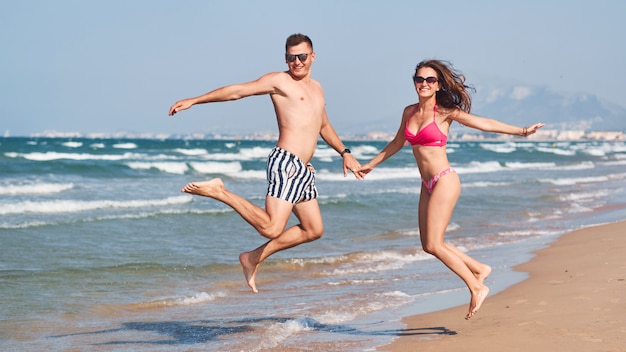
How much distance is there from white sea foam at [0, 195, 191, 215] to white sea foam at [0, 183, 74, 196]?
378cm

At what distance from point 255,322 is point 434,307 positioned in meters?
1.78

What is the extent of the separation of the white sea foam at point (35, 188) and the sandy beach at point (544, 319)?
1861cm

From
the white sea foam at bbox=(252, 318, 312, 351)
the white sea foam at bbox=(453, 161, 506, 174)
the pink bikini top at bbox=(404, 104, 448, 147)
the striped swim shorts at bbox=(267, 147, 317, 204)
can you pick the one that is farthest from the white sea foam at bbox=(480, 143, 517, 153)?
→ the striped swim shorts at bbox=(267, 147, 317, 204)

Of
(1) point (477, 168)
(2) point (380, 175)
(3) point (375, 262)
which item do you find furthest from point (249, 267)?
(1) point (477, 168)

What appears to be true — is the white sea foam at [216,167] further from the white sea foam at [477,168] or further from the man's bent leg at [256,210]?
the man's bent leg at [256,210]

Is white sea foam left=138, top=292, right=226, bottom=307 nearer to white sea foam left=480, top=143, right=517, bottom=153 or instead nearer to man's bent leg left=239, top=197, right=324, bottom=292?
man's bent leg left=239, top=197, right=324, bottom=292

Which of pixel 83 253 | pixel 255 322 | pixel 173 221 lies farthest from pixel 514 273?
pixel 173 221

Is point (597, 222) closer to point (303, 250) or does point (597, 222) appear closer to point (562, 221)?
point (562, 221)

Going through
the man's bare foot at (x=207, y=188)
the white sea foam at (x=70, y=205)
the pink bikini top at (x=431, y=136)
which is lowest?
the white sea foam at (x=70, y=205)

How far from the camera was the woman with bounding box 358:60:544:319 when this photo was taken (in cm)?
676

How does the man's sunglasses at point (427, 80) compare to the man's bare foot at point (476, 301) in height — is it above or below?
above

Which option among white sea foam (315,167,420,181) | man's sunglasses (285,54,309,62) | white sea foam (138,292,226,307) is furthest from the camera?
white sea foam (315,167,420,181)

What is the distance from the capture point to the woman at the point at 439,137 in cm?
676

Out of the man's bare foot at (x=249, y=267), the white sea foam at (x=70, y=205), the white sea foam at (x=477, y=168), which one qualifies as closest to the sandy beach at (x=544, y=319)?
the man's bare foot at (x=249, y=267)
